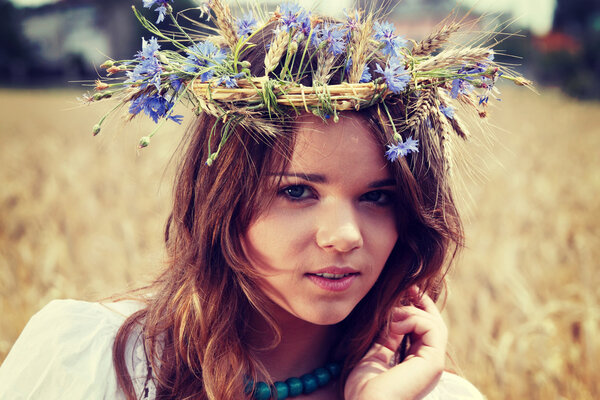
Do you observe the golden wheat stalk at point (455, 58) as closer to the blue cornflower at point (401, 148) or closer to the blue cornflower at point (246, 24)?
the blue cornflower at point (401, 148)

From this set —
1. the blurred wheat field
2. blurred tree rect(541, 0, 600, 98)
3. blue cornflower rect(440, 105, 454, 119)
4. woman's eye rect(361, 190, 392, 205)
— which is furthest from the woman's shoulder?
blurred tree rect(541, 0, 600, 98)

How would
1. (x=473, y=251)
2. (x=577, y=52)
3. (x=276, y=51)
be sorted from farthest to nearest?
(x=577, y=52) < (x=473, y=251) < (x=276, y=51)

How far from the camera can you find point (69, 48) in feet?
88.6

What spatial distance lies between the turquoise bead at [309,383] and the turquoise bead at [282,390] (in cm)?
7

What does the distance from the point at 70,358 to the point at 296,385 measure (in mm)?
703

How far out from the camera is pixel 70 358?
1.62m

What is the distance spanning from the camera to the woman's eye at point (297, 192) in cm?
161

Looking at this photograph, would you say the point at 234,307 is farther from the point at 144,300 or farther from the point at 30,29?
the point at 30,29

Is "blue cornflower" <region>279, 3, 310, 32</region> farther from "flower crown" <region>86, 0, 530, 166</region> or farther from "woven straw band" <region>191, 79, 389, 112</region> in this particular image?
"woven straw band" <region>191, 79, 389, 112</region>

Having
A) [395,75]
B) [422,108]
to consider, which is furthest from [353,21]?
[422,108]

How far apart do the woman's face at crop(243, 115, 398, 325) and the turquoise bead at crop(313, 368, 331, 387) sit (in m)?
0.38

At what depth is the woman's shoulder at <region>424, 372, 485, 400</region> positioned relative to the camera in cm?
196

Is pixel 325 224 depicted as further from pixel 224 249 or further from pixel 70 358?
pixel 70 358

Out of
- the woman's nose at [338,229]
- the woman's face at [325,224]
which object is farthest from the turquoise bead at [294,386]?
the woman's nose at [338,229]
